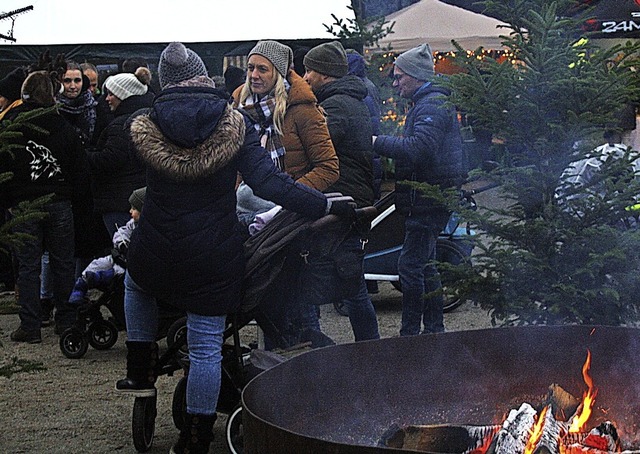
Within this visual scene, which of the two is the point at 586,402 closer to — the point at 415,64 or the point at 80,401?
the point at 415,64

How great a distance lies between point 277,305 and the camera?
5.15 meters

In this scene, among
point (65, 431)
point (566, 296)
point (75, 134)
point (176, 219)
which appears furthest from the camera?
point (75, 134)

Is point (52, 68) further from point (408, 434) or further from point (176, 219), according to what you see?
point (408, 434)

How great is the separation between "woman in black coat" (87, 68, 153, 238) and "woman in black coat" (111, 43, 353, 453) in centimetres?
331

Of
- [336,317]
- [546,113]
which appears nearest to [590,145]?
[546,113]

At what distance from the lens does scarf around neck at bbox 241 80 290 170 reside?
5836 mm

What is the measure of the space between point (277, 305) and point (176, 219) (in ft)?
2.71

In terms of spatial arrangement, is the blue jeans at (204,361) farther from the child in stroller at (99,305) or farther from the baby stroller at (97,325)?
the baby stroller at (97,325)

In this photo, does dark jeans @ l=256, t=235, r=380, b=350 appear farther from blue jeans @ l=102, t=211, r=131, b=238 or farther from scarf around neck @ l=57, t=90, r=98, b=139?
scarf around neck @ l=57, t=90, r=98, b=139

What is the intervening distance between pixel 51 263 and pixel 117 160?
3.63ft

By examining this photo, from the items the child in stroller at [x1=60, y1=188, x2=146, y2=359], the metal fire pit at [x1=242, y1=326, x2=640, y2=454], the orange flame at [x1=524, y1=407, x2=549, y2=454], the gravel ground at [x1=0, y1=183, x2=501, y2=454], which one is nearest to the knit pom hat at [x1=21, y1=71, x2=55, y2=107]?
the child in stroller at [x1=60, y1=188, x2=146, y2=359]

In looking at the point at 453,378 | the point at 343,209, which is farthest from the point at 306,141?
the point at 453,378

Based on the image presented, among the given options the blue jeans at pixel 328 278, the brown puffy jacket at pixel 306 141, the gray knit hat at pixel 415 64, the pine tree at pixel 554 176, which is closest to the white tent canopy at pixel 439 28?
the gray knit hat at pixel 415 64

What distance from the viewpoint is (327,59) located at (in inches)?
265
